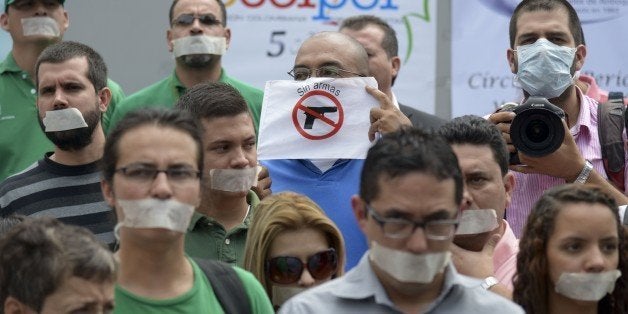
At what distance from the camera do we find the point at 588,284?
211 inches

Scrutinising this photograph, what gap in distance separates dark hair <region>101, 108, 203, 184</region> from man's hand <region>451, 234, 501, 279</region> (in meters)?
1.24

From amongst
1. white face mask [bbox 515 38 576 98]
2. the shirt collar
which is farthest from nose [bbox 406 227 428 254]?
white face mask [bbox 515 38 576 98]

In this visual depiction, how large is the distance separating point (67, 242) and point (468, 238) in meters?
1.80

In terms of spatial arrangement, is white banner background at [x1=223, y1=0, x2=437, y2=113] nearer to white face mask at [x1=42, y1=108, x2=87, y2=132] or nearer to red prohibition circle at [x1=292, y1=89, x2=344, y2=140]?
white face mask at [x1=42, y1=108, x2=87, y2=132]

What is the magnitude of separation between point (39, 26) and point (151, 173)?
3.50 metres

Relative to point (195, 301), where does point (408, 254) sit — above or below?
above

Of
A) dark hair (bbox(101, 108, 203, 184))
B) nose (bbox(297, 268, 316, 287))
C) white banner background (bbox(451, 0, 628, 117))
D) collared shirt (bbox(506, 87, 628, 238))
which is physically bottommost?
white banner background (bbox(451, 0, 628, 117))

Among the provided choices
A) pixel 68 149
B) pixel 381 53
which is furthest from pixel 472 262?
pixel 381 53

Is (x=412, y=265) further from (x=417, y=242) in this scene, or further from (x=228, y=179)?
(x=228, y=179)

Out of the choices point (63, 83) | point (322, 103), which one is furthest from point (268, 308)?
point (63, 83)

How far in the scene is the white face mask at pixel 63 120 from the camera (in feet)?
23.1

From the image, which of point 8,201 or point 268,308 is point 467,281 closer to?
point 268,308

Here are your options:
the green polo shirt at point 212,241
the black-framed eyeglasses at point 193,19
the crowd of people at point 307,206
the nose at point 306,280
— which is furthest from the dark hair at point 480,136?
the black-framed eyeglasses at point 193,19

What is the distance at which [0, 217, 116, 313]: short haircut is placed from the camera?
4828mm
